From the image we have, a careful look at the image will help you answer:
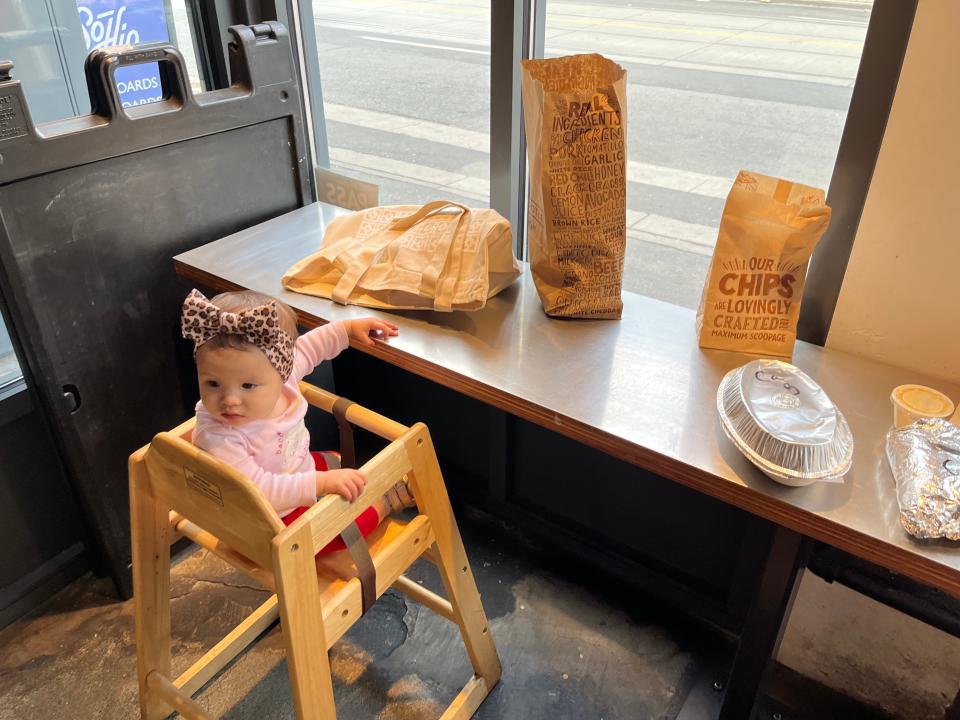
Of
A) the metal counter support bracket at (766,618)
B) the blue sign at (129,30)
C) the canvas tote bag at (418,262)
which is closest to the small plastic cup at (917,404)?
the metal counter support bracket at (766,618)

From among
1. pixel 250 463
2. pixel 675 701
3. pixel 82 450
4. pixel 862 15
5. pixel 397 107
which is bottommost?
pixel 675 701

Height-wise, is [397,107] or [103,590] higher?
[397,107]

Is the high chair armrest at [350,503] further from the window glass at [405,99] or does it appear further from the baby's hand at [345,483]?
the window glass at [405,99]

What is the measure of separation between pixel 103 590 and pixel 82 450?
1.34 feet

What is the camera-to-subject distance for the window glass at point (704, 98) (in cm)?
140

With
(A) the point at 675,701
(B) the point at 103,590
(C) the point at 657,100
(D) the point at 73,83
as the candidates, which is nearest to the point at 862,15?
(C) the point at 657,100

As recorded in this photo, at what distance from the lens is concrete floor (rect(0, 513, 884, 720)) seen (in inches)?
59.3

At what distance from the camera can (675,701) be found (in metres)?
1.52

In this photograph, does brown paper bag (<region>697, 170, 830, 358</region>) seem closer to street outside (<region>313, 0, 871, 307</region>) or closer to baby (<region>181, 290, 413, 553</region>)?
street outside (<region>313, 0, 871, 307</region>)

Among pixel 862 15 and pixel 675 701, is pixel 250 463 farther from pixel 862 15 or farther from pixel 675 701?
pixel 862 15

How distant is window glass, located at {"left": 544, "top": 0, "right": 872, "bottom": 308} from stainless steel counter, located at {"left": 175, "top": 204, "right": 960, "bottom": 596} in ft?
1.22

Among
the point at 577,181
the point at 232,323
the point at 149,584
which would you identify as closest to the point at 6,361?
the point at 149,584

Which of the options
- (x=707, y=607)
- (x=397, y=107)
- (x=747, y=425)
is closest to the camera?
(x=747, y=425)

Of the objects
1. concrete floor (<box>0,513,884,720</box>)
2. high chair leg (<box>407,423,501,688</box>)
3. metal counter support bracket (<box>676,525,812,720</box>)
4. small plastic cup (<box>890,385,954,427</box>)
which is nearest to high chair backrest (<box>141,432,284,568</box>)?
high chair leg (<box>407,423,501,688</box>)
